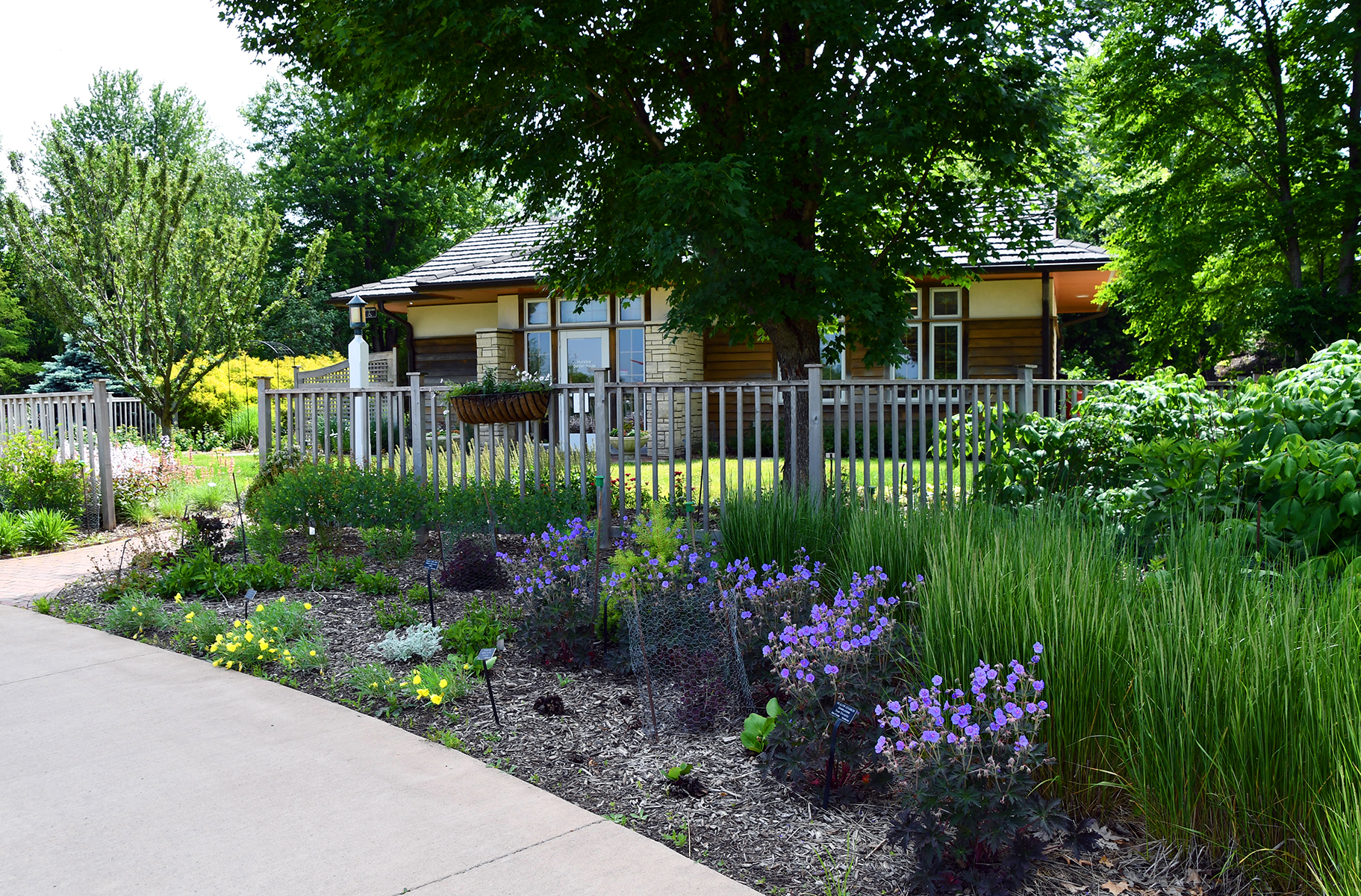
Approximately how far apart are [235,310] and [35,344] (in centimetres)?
2572

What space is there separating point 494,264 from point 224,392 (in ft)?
32.2

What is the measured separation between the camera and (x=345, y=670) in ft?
15.7

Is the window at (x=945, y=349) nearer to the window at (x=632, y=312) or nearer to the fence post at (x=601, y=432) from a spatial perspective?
the window at (x=632, y=312)

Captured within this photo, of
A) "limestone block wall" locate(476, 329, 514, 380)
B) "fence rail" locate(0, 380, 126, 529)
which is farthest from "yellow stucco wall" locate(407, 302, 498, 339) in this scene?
"fence rail" locate(0, 380, 126, 529)

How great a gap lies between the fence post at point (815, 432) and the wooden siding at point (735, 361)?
1012 cm

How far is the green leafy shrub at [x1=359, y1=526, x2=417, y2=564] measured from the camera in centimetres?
715

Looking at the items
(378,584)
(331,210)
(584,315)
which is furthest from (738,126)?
(331,210)

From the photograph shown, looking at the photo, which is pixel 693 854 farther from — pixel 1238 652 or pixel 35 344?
pixel 35 344

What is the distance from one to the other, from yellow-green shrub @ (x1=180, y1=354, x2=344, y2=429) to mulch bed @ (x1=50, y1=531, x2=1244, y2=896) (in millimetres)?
19351

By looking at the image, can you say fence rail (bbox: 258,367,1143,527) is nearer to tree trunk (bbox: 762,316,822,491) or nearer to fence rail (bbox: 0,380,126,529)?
tree trunk (bbox: 762,316,822,491)

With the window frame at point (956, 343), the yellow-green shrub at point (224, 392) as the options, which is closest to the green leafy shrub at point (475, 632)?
the window frame at point (956, 343)

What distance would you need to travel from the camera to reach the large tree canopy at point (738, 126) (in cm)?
650

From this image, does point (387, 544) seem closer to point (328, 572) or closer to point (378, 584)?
point (328, 572)

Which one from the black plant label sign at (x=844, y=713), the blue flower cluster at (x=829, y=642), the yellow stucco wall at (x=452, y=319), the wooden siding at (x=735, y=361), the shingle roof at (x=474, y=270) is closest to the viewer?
the black plant label sign at (x=844, y=713)
